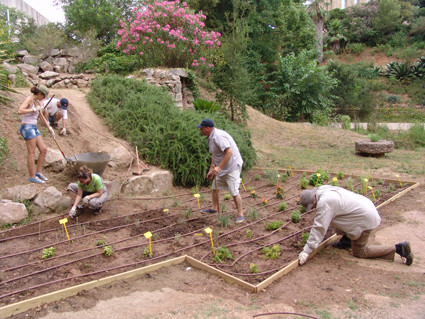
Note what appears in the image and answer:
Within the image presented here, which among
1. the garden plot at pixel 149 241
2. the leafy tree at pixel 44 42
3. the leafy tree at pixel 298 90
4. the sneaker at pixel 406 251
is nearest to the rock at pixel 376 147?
the garden plot at pixel 149 241

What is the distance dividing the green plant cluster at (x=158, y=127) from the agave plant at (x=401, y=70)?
2219cm

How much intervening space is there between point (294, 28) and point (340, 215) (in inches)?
718

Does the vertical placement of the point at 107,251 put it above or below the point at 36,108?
below

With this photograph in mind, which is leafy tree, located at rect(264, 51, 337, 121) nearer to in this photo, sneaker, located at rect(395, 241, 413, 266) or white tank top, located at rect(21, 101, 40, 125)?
white tank top, located at rect(21, 101, 40, 125)

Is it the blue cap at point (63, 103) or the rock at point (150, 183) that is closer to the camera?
the rock at point (150, 183)

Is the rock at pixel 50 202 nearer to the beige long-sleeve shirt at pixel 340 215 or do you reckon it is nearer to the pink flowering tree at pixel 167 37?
the beige long-sleeve shirt at pixel 340 215

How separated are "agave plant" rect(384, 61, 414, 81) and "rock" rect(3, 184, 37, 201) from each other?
26.9 m

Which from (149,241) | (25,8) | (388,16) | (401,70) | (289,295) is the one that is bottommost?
(289,295)

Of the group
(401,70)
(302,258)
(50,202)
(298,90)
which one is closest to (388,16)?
(401,70)

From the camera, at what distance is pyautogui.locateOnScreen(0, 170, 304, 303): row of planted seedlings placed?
3607mm

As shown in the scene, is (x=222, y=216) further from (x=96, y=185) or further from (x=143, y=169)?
(x=143, y=169)

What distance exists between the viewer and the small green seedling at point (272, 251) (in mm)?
4059

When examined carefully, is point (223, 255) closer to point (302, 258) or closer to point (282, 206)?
point (302, 258)

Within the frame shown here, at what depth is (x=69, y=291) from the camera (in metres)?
3.29
